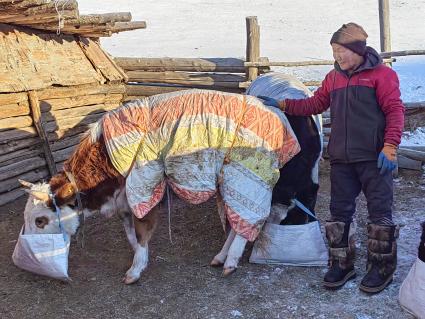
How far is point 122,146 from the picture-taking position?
441cm

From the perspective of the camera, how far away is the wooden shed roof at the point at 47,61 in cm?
678

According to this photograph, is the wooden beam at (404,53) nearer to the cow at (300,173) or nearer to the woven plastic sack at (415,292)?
the cow at (300,173)

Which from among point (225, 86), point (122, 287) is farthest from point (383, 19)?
point (122, 287)

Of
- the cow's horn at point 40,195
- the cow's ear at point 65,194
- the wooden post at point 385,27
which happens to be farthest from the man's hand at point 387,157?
the wooden post at point 385,27

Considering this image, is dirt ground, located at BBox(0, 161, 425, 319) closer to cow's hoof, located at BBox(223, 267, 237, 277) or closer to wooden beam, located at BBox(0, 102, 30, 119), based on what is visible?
cow's hoof, located at BBox(223, 267, 237, 277)

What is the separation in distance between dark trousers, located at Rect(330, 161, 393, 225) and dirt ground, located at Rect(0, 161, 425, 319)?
555 mm

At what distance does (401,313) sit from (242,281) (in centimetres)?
125

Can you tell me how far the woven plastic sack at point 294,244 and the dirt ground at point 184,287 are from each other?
0.26 feet

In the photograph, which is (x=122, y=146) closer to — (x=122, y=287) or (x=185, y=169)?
(x=185, y=169)

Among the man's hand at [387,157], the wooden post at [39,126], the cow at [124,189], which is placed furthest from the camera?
the wooden post at [39,126]

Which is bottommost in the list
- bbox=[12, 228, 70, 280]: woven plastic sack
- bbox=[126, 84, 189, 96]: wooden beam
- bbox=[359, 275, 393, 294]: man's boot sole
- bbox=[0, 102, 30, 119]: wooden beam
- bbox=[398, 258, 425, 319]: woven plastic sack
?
bbox=[359, 275, 393, 294]: man's boot sole

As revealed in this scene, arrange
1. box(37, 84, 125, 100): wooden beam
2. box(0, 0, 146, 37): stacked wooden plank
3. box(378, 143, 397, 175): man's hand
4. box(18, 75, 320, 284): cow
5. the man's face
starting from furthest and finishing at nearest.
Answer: box(37, 84, 125, 100): wooden beam → box(0, 0, 146, 37): stacked wooden plank → box(18, 75, 320, 284): cow → the man's face → box(378, 143, 397, 175): man's hand

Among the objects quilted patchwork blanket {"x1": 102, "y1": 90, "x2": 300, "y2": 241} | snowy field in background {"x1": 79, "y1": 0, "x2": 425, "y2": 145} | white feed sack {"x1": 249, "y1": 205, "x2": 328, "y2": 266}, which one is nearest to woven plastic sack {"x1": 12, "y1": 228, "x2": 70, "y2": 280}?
quilted patchwork blanket {"x1": 102, "y1": 90, "x2": 300, "y2": 241}

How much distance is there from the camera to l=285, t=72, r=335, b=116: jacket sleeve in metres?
4.48
